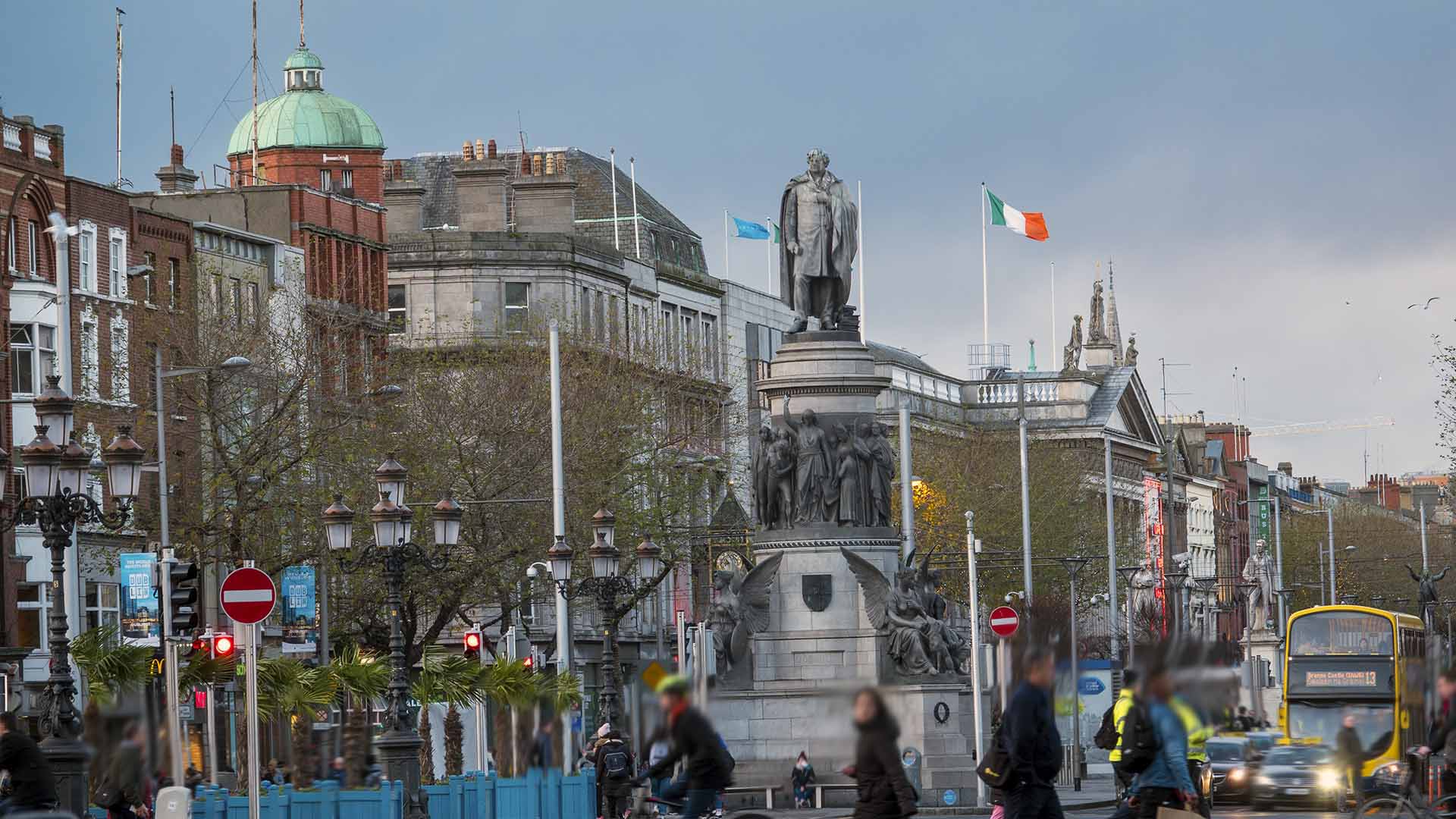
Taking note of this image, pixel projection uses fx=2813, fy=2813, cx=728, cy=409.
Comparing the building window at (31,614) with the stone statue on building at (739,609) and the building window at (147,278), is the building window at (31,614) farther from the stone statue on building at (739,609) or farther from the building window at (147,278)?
the stone statue on building at (739,609)

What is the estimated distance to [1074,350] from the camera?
6599 inches

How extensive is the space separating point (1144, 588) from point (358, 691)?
307 ft

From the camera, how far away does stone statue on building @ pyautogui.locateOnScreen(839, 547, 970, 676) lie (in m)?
45.2

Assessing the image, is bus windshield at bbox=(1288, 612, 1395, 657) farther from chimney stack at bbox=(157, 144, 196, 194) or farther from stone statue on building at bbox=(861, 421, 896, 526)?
chimney stack at bbox=(157, 144, 196, 194)

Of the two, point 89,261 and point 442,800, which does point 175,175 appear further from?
point 442,800

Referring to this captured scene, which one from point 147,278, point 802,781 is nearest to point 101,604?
point 147,278

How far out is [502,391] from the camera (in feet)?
229

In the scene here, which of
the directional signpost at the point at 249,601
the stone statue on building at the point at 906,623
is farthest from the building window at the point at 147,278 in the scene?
the directional signpost at the point at 249,601

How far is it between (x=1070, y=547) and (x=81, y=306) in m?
48.2

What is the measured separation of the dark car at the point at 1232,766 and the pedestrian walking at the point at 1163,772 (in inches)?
1022

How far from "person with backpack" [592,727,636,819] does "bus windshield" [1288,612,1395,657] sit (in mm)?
19177

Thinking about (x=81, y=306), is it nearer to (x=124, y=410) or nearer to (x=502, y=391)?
(x=124, y=410)

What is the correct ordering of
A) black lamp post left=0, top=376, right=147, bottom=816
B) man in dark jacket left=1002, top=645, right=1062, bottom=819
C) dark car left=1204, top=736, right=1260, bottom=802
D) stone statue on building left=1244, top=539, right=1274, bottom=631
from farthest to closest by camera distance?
stone statue on building left=1244, top=539, right=1274, bottom=631 < dark car left=1204, top=736, right=1260, bottom=802 < black lamp post left=0, top=376, right=147, bottom=816 < man in dark jacket left=1002, top=645, right=1062, bottom=819

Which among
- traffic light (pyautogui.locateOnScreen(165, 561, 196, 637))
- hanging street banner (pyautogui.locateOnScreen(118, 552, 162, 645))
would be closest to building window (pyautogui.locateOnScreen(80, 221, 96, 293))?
Result: hanging street banner (pyautogui.locateOnScreen(118, 552, 162, 645))
